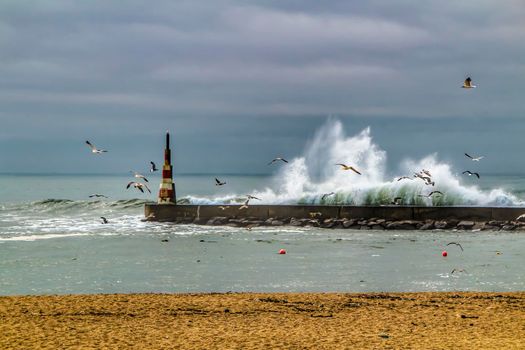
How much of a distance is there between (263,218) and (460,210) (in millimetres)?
6146

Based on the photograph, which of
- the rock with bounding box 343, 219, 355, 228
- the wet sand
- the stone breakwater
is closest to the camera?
the wet sand

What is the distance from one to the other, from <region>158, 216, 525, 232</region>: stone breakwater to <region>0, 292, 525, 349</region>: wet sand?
11.5 metres

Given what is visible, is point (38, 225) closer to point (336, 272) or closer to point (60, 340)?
point (336, 272)

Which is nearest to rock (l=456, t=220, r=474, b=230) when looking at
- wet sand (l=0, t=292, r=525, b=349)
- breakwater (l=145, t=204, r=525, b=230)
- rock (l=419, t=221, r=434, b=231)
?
breakwater (l=145, t=204, r=525, b=230)

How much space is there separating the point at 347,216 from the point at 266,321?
14988 millimetres

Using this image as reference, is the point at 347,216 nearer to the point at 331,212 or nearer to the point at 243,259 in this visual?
the point at 331,212

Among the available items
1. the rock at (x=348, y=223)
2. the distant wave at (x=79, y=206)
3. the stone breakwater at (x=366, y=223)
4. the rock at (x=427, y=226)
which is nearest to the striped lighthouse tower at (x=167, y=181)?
the stone breakwater at (x=366, y=223)

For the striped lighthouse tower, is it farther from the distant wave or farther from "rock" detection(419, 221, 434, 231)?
the distant wave

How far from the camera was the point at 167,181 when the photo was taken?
24.3 metres

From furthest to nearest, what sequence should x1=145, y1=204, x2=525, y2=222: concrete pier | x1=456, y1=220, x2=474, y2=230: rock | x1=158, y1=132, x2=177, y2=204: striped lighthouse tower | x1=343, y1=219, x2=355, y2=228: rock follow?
x1=158, y1=132, x2=177, y2=204: striped lighthouse tower < x1=343, y1=219, x2=355, y2=228: rock < x1=145, y1=204, x2=525, y2=222: concrete pier < x1=456, y1=220, x2=474, y2=230: rock

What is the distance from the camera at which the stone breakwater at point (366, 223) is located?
21.9 metres

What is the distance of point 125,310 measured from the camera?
9.26m

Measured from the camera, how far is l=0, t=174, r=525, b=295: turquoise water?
39.6 feet

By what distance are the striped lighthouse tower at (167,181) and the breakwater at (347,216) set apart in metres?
0.36
